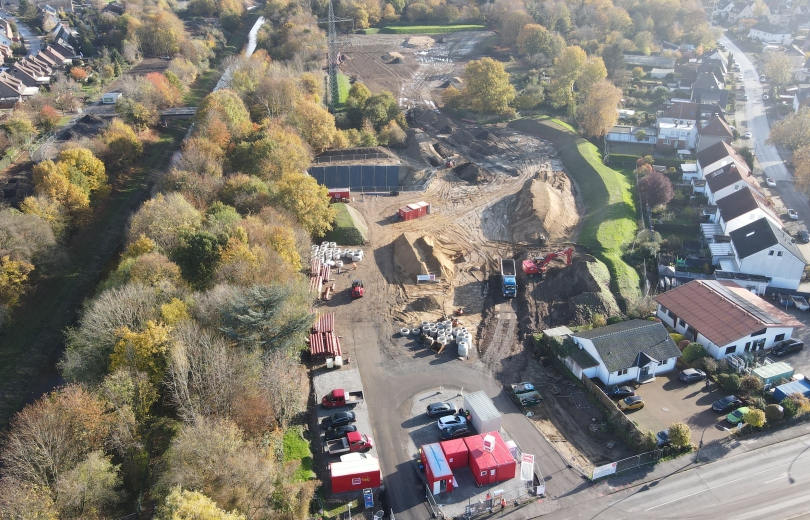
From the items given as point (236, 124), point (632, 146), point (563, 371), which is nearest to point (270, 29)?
point (236, 124)

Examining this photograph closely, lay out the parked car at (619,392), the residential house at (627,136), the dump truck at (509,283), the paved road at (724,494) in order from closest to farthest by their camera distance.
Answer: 1. the paved road at (724,494)
2. the parked car at (619,392)
3. the dump truck at (509,283)
4. the residential house at (627,136)

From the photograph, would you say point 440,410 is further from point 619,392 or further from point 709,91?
point 709,91

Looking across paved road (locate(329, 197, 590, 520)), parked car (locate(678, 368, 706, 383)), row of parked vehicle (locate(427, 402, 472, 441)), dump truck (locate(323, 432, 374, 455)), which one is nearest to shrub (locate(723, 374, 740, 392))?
parked car (locate(678, 368, 706, 383))

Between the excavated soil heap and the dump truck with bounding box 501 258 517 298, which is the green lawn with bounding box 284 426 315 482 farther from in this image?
the dump truck with bounding box 501 258 517 298

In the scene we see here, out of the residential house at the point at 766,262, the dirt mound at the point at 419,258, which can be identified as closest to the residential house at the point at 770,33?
the residential house at the point at 766,262

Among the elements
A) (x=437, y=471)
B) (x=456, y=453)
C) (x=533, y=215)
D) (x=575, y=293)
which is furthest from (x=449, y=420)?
(x=533, y=215)

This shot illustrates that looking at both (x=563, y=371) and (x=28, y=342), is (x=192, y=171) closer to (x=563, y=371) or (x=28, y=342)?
(x=28, y=342)

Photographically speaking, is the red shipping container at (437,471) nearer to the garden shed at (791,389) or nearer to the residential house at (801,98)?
the garden shed at (791,389)
